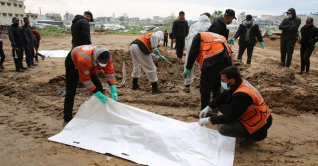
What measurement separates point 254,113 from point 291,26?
4.57 metres

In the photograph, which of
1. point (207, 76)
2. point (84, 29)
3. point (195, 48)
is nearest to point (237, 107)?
point (207, 76)

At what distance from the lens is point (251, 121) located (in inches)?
97.6

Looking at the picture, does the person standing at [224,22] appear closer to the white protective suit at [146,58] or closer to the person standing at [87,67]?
the white protective suit at [146,58]

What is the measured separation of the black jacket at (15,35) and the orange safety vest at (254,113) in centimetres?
601

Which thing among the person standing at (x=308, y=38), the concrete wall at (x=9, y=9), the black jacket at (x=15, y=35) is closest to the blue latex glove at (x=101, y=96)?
the black jacket at (x=15, y=35)

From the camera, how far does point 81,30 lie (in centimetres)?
431

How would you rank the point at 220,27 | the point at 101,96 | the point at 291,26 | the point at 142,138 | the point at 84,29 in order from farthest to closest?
the point at 291,26 → the point at 84,29 → the point at 220,27 → the point at 101,96 → the point at 142,138

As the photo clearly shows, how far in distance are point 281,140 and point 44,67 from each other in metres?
6.42

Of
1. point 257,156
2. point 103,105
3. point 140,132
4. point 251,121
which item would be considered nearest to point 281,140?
point 257,156

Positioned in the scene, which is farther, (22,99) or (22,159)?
Result: (22,99)

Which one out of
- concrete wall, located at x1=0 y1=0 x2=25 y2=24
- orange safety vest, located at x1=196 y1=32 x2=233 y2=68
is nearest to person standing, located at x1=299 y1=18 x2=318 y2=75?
orange safety vest, located at x1=196 y1=32 x2=233 y2=68

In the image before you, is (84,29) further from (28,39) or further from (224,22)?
(28,39)

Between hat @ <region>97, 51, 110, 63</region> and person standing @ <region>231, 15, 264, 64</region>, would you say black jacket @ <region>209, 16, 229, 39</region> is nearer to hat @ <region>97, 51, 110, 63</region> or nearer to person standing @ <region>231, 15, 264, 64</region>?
hat @ <region>97, 51, 110, 63</region>

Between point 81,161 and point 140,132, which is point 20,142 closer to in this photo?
point 81,161
